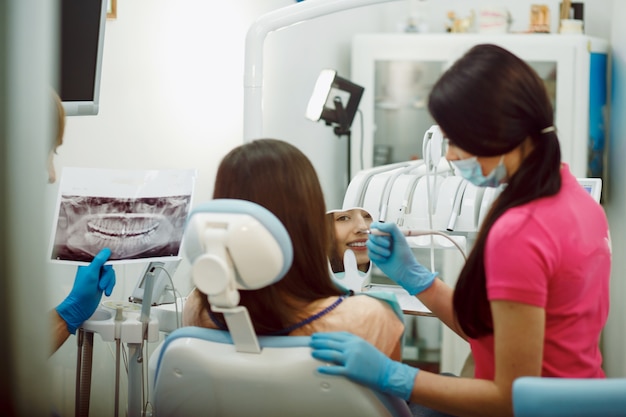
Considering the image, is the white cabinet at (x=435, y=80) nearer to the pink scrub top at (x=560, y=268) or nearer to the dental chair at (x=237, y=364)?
the pink scrub top at (x=560, y=268)

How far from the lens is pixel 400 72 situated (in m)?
4.21

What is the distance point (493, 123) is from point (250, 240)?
18.5 inches

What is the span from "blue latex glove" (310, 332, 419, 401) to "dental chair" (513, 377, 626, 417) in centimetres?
22

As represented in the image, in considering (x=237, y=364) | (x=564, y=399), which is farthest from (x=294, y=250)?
(x=564, y=399)

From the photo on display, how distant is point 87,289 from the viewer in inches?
68.6

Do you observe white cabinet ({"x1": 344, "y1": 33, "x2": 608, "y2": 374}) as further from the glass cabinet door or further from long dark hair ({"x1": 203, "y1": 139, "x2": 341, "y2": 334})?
long dark hair ({"x1": 203, "y1": 139, "x2": 341, "y2": 334})

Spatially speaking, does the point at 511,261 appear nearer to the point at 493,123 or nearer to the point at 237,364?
the point at 493,123

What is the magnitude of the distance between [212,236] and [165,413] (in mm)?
382

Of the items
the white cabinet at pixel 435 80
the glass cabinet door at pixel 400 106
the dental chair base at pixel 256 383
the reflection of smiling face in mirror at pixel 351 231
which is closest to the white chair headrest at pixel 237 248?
the dental chair base at pixel 256 383

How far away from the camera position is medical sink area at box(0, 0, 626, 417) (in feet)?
2.28

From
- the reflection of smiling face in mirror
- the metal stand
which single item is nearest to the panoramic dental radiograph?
the metal stand

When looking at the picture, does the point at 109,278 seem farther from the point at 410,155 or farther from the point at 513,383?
the point at 410,155

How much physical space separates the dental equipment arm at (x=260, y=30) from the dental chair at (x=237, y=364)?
1.03 m

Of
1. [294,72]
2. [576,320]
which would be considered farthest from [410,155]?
[576,320]
